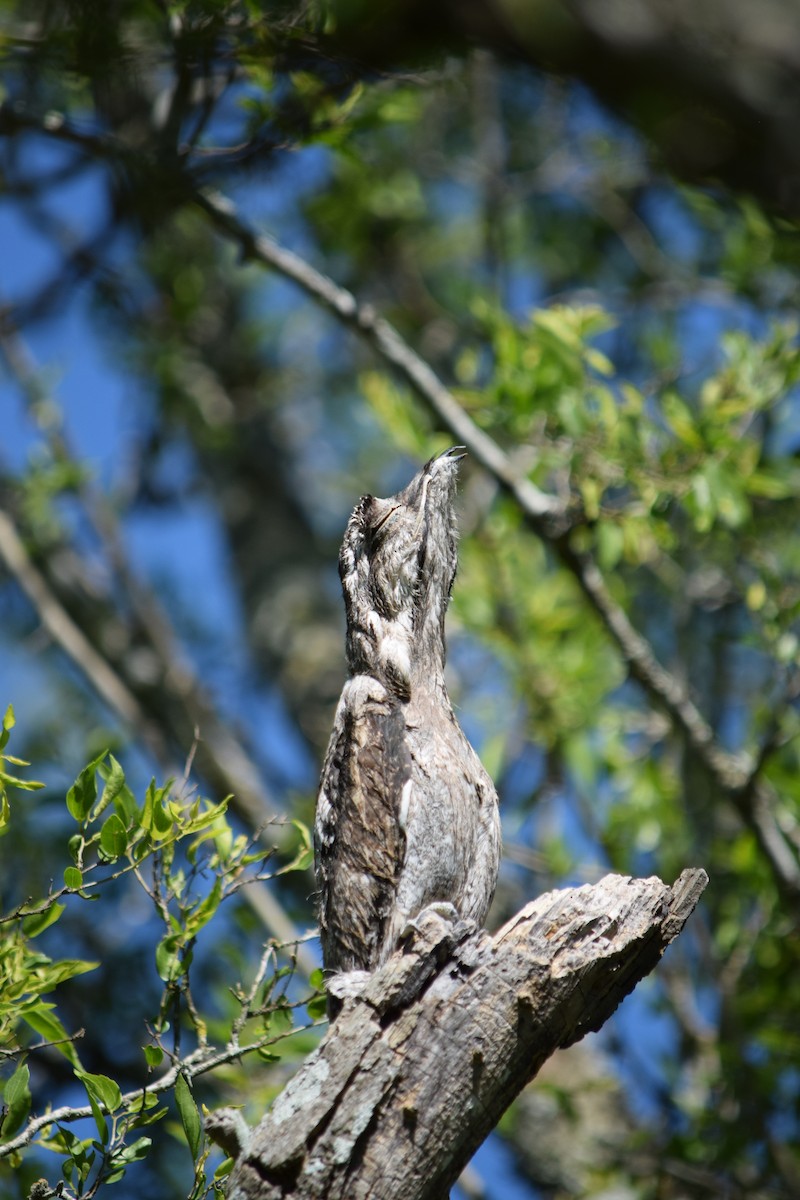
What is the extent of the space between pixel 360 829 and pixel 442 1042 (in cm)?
74

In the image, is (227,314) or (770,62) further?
(227,314)

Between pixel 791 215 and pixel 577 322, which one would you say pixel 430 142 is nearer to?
pixel 577 322

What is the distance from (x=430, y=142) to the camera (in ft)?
26.5

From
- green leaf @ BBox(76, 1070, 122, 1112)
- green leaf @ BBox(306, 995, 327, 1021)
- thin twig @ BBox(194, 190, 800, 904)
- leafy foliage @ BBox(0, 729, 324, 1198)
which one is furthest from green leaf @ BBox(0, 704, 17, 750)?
thin twig @ BBox(194, 190, 800, 904)

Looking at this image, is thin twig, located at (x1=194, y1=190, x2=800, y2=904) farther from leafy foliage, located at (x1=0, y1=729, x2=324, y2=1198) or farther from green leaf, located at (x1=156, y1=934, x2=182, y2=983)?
green leaf, located at (x1=156, y1=934, x2=182, y2=983)

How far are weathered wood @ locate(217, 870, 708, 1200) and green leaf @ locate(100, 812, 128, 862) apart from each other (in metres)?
0.59

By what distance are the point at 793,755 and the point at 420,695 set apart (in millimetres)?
3057

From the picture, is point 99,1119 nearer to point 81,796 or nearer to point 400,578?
point 81,796

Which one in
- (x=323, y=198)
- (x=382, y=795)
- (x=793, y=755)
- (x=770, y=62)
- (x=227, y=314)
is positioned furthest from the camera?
(x=227, y=314)

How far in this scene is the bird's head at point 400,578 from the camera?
2.93m

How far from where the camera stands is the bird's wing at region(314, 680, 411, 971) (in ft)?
8.47

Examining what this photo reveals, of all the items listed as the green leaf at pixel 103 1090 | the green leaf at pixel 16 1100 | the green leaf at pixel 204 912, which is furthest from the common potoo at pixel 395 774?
the green leaf at pixel 16 1100

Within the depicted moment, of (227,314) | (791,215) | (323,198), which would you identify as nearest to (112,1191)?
(791,215)

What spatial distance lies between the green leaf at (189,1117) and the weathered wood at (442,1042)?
201 millimetres
